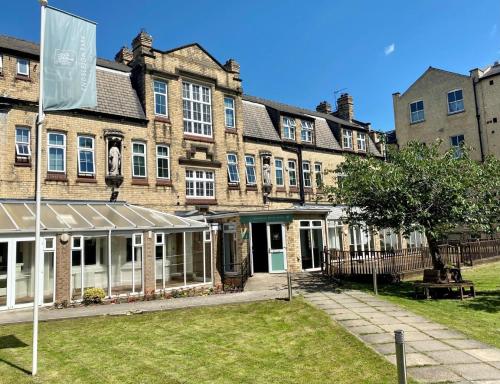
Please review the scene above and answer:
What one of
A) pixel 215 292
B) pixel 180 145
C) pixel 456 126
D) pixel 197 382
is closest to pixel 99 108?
pixel 180 145

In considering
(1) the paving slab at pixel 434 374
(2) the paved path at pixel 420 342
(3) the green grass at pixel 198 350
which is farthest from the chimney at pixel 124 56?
(1) the paving slab at pixel 434 374

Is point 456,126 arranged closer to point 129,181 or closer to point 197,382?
point 129,181

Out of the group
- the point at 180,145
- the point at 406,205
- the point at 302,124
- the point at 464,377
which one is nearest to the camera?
the point at 464,377

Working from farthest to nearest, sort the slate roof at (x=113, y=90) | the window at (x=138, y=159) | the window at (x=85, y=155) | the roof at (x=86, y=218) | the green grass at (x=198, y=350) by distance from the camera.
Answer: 1. the window at (x=138, y=159)
2. the slate roof at (x=113, y=90)
3. the window at (x=85, y=155)
4. the roof at (x=86, y=218)
5. the green grass at (x=198, y=350)

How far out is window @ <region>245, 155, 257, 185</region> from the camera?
979 inches

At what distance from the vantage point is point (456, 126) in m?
34.8

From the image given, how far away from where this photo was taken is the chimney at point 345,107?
36.5 m

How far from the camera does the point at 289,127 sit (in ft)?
92.0

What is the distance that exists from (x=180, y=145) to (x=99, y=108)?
14.6 feet

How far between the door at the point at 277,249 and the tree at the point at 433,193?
6.83 meters

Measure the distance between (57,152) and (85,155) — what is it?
118 cm

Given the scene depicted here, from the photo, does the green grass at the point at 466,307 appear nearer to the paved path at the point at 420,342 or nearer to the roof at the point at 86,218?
the paved path at the point at 420,342

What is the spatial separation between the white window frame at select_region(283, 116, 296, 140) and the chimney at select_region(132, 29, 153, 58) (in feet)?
33.4

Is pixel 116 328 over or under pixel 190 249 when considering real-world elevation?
under
